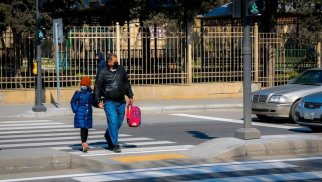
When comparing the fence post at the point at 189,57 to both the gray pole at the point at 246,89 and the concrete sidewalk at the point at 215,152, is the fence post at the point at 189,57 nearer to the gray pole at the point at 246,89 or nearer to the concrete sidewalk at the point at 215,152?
the concrete sidewalk at the point at 215,152

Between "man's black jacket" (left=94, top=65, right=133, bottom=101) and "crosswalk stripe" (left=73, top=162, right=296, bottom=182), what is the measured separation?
2265mm

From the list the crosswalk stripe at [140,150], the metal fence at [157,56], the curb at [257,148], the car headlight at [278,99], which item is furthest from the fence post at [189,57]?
the curb at [257,148]

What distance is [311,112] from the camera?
16391 millimetres

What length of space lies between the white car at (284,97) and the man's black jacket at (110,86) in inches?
272

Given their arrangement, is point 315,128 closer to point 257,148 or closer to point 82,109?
point 257,148

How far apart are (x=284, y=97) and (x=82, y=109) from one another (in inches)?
297

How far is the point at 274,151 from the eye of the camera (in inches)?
508

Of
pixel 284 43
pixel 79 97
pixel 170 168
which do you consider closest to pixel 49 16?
pixel 284 43

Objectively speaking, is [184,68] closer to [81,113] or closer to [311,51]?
[311,51]

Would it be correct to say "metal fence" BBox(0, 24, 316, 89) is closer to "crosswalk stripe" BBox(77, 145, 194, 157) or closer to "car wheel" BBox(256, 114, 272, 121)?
"car wheel" BBox(256, 114, 272, 121)

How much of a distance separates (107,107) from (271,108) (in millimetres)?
7381

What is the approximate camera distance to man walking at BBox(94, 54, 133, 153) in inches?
513

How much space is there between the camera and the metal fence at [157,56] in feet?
85.0

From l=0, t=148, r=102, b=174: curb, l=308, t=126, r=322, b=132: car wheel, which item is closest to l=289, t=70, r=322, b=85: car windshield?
l=308, t=126, r=322, b=132: car wheel
